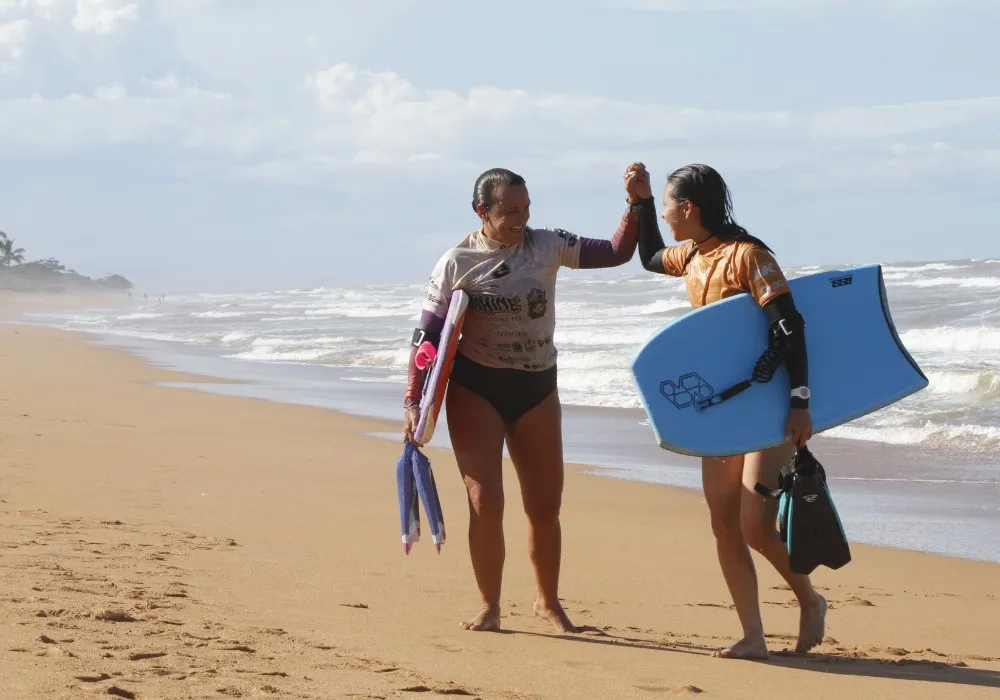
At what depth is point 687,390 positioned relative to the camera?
3828mm

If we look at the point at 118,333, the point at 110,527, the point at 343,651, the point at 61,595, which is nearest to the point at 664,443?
the point at 343,651

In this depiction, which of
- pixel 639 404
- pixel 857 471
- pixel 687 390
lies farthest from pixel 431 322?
pixel 639 404

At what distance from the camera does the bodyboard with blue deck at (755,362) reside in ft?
12.2

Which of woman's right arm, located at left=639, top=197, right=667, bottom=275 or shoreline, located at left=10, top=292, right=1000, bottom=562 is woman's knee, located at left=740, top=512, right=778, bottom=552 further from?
shoreline, located at left=10, top=292, right=1000, bottom=562

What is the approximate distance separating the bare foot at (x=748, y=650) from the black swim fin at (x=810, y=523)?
29cm

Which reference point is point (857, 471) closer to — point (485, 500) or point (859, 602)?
point (859, 602)

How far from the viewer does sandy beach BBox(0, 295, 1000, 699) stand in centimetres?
324

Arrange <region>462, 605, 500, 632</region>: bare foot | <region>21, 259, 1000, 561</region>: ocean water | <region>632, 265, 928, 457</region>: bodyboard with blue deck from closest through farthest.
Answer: <region>632, 265, 928, 457</region>: bodyboard with blue deck → <region>462, 605, 500, 632</region>: bare foot → <region>21, 259, 1000, 561</region>: ocean water

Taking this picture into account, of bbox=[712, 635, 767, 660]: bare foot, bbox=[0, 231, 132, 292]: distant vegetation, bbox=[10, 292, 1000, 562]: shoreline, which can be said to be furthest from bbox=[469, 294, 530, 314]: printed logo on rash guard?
bbox=[0, 231, 132, 292]: distant vegetation

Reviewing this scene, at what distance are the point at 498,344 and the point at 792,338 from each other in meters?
1.10

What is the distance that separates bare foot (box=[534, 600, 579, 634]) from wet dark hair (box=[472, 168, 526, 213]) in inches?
60.4

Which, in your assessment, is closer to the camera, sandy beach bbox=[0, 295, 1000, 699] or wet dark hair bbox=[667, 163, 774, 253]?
sandy beach bbox=[0, 295, 1000, 699]

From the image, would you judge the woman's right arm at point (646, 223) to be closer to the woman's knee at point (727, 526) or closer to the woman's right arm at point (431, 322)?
the woman's right arm at point (431, 322)

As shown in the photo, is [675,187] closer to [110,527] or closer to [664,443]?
[664,443]
